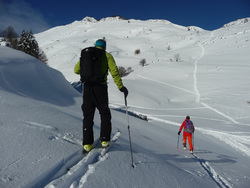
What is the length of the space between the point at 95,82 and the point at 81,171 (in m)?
1.54

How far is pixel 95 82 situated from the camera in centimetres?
337

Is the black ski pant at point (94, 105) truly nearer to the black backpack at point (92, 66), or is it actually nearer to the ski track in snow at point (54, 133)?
the black backpack at point (92, 66)

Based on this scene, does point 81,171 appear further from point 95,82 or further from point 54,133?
point 95,82

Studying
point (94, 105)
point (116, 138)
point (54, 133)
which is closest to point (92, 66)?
point (94, 105)

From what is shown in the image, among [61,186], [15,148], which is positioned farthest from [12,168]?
[61,186]

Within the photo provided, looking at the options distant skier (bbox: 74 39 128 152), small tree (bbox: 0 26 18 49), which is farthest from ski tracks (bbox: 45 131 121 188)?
small tree (bbox: 0 26 18 49)

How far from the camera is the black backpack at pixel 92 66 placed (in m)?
3.33

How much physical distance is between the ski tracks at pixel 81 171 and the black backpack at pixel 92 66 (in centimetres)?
132

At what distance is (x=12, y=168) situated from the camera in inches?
91.3

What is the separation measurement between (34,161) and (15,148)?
42 cm

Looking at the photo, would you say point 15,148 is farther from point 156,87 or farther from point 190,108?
point 156,87

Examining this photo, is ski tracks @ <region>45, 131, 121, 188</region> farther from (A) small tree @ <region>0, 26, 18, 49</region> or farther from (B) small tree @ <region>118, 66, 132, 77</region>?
(A) small tree @ <region>0, 26, 18, 49</region>

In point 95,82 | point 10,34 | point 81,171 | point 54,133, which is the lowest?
point 81,171

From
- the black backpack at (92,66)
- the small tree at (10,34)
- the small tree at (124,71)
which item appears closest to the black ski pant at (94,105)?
the black backpack at (92,66)
